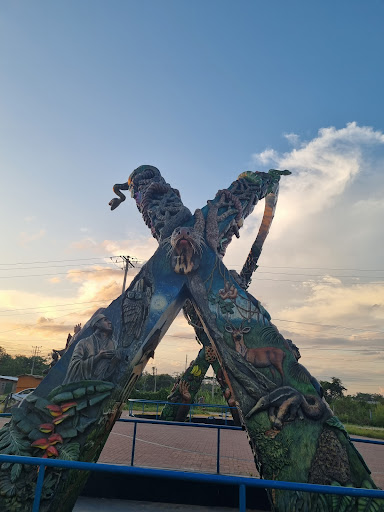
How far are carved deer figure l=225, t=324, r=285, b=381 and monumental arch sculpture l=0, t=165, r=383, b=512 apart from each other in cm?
2

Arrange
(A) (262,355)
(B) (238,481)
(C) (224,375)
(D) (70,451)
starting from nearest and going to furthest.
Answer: (B) (238,481)
(D) (70,451)
(A) (262,355)
(C) (224,375)

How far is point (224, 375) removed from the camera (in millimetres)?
5809

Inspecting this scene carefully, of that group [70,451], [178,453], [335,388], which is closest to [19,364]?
[335,388]

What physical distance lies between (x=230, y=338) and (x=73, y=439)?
2757mm

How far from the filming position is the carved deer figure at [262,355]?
18.0 ft

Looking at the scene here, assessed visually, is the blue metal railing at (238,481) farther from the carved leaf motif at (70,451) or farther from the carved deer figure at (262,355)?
the carved deer figure at (262,355)

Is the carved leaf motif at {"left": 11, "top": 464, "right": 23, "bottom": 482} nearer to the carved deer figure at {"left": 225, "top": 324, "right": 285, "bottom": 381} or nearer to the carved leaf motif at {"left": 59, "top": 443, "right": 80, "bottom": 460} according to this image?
the carved leaf motif at {"left": 59, "top": 443, "right": 80, "bottom": 460}

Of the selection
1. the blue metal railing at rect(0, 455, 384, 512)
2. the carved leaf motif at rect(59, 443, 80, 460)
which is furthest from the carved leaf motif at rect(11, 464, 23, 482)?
the blue metal railing at rect(0, 455, 384, 512)

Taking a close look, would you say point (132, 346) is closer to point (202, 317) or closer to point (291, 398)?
point (202, 317)

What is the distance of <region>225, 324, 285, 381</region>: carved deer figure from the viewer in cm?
550

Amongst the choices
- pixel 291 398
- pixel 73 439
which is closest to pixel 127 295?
pixel 73 439

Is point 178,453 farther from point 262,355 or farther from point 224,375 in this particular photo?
point 262,355

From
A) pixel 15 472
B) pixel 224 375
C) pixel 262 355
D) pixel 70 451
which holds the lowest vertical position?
pixel 15 472

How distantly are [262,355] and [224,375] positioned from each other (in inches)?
29.0
